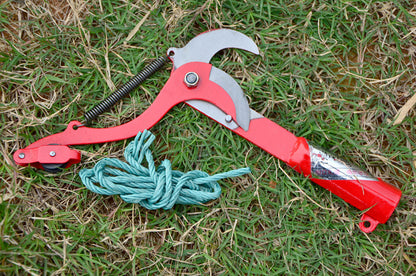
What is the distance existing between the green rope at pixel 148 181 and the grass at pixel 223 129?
11cm

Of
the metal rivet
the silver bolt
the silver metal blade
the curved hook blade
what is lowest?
the silver bolt

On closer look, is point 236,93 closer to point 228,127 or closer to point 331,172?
point 228,127

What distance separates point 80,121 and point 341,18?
1.47 meters

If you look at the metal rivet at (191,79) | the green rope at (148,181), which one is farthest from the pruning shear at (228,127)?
the green rope at (148,181)

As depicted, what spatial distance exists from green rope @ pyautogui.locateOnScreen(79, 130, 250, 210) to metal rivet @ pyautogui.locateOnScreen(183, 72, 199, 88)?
31 centimetres

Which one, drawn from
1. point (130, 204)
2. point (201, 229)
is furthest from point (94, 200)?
point (201, 229)

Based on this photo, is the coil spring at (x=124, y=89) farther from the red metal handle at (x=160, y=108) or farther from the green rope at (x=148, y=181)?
the green rope at (x=148, y=181)

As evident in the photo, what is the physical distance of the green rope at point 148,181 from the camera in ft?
5.74

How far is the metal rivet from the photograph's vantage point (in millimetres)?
1872

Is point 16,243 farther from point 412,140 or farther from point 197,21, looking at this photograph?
point 412,140

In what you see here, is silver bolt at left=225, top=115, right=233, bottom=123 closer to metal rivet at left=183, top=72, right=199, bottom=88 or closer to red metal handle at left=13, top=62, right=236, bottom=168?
red metal handle at left=13, top=62, right=236, bottom=168

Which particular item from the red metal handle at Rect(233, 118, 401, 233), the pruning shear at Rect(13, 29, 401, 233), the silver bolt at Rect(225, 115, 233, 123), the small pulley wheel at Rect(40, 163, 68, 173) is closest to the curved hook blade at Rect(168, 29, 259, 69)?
the pruning shear at Rect(13, 29, 401, 233)

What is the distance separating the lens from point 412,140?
200 centimetres

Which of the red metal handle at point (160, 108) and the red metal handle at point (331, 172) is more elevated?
the red metal handle at point (160, 108)
